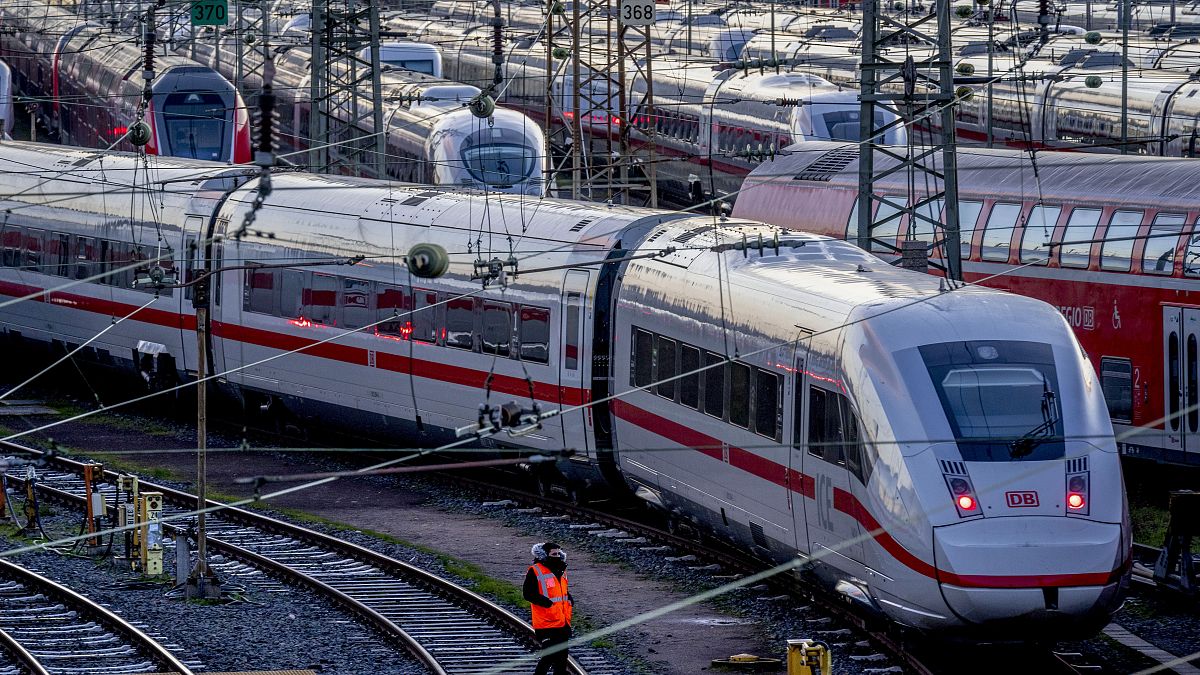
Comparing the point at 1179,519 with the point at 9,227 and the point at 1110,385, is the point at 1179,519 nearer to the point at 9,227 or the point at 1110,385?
the point at 1110,385

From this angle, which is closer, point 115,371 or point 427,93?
point 115,371

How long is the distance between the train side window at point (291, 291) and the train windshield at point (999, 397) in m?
13.1

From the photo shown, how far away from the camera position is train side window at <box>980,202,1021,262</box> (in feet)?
84.5

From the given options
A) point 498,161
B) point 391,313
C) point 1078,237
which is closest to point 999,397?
point 1078,237

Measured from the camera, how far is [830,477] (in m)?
16.2

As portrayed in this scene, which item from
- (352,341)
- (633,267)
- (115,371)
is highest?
(633,267)

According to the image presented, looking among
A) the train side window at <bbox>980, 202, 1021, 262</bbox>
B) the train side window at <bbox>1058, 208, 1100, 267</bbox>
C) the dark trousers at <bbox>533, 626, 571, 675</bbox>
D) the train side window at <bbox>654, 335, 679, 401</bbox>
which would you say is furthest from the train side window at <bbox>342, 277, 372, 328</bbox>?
the dark trousers at <bbox>533, 626, 571, 675</bbox>

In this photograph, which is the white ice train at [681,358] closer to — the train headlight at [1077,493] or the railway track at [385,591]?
the train headlight at [1077,493]

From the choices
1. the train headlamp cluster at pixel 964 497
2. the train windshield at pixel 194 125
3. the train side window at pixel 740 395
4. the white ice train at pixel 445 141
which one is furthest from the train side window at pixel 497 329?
the train windshield at pixel 194 125

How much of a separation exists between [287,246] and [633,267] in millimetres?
7696

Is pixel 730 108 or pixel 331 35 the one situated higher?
pixel 331 35

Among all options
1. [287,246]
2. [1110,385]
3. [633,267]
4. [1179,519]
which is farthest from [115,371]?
[1179,519]

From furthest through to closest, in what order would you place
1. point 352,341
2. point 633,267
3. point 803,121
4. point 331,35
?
point 803,121 → point 331,35 → point 352,341 → point 633,267

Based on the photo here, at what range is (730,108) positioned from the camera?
46906 mm
